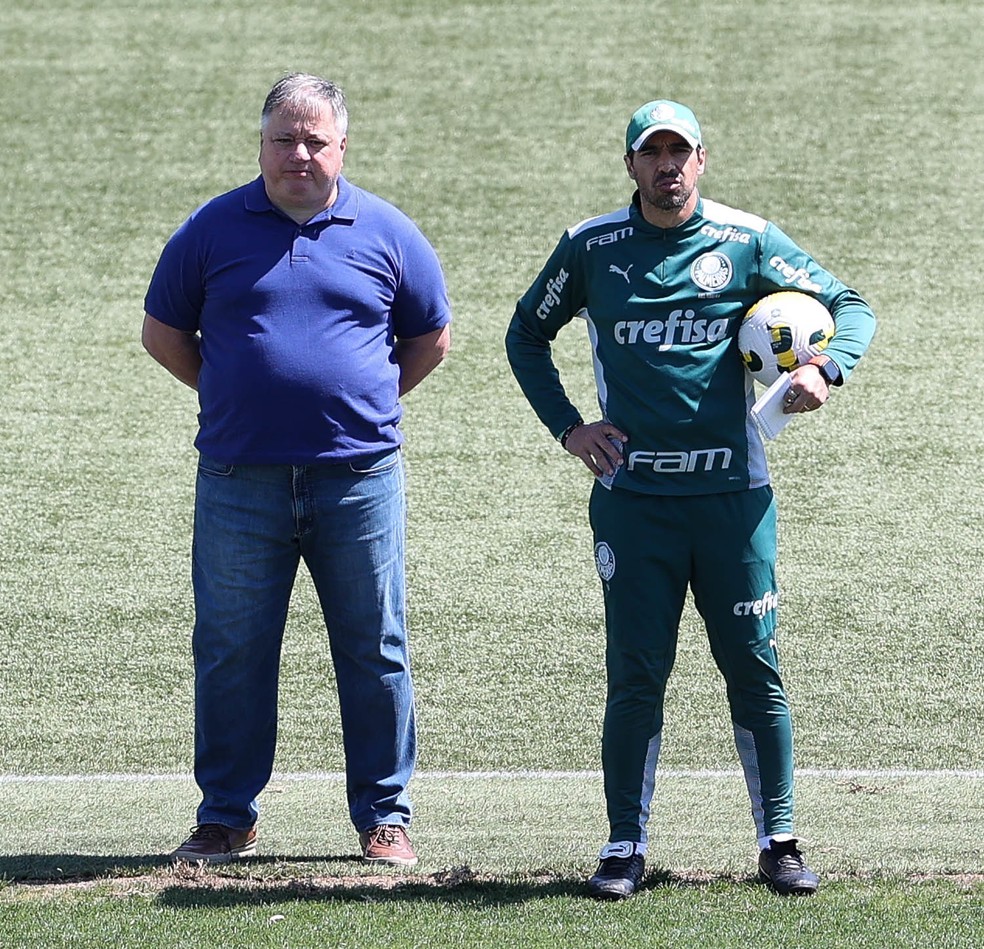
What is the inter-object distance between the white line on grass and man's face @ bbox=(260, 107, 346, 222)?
6.31ft

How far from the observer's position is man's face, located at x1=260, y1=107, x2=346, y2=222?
363 centimetres

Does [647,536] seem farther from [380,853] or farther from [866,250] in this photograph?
[866,250]

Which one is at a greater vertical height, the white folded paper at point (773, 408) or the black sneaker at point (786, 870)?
the white folded paper at point (773, 408)

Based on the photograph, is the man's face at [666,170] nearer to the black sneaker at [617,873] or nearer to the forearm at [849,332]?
the forearm at [849,332]

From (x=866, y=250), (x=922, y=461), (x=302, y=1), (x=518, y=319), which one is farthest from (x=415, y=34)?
(x=518, y=319)

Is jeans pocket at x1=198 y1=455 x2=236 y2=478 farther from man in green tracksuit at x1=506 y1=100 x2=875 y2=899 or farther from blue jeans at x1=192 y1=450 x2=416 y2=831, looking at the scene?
man in green tracksuit at x1=506 y1=100 x2=875 y2=899

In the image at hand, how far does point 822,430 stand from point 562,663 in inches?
94.1

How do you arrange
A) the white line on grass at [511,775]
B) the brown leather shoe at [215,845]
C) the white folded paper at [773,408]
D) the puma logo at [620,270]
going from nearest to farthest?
the white folded paper at [773,408]
the puma logo at [620,270]
the brown leather shoe at [215,845]
the white line on grass at [511,775]

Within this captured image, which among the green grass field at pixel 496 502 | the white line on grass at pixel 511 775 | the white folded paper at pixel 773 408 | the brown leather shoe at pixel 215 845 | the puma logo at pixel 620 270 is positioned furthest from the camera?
the white line on grass at pixel 511 775

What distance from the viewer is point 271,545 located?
381 cm

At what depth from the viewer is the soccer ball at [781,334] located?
3477 mm

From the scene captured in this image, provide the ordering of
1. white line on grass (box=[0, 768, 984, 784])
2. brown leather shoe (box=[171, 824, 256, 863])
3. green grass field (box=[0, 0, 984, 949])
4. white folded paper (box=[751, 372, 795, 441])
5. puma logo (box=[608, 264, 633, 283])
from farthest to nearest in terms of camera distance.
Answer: white line on grass (box=[0, 768, 984, 784])
brown leather shoe (box=[171, 824, 256, 863])
green grass field (box=[0, 0, 984, 949])
puma logo (box=[608, 264, 633, 283])
white folded paper (box=[751, 372, 795, 441])

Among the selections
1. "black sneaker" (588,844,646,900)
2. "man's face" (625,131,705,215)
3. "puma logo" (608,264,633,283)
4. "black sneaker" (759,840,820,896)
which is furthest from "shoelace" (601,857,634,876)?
"man's face" (625,131,705,215)

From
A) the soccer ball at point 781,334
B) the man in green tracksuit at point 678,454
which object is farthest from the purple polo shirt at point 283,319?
the soccer ball at point 781,334
